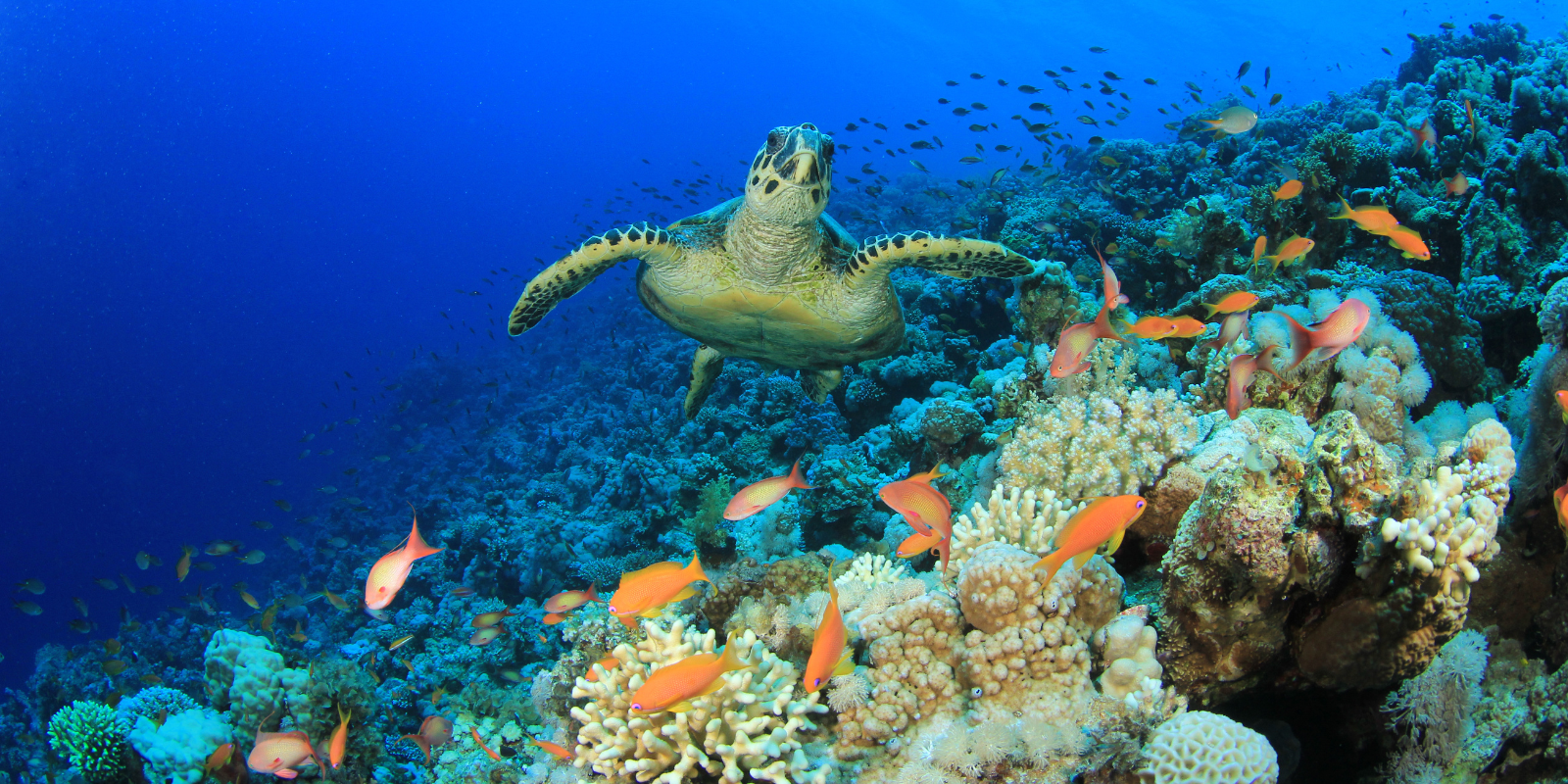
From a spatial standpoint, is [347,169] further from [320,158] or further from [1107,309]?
[1107,309]

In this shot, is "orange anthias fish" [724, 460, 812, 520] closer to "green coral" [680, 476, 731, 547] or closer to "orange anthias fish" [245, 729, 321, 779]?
"green coral" [680, 476, 731, 547]

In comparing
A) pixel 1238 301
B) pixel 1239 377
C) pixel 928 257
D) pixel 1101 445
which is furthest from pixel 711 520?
pixel 1238 301

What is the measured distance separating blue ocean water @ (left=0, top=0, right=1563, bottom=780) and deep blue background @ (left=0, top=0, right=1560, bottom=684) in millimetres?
423

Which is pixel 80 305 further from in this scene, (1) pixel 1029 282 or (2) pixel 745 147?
(1) pixel 1029 282

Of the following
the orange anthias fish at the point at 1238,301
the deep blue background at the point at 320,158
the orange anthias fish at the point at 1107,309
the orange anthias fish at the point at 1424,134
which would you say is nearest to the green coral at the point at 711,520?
the orange anthias fish at the point at 1107,309

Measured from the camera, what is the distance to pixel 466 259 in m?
98.5

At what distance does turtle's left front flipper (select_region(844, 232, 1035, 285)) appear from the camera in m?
4.55

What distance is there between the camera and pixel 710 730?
6.24 ft

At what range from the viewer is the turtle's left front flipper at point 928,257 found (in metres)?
4.55

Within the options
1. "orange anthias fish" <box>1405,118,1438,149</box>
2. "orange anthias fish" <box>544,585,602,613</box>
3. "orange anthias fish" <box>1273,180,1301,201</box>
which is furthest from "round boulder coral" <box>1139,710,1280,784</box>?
"orange anthias fish" <box>1405,118,1438,149</box>

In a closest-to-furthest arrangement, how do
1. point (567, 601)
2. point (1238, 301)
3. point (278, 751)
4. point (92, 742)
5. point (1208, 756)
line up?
1. point (1208, 756)
2. point (278, 751)
3. point (1238, 301)
4. point (567, 601)
5. point (92, 742)

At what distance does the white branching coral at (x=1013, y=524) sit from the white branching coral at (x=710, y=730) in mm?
987

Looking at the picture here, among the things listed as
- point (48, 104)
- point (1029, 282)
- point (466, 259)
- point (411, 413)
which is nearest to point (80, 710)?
point (1029, 282)

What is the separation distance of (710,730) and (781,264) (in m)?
3.62
